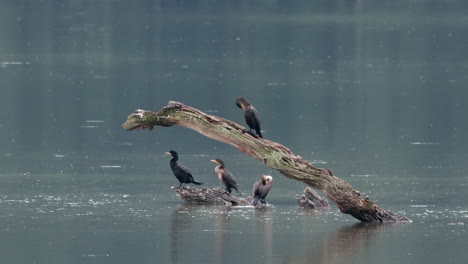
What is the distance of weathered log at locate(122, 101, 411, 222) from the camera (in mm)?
21516

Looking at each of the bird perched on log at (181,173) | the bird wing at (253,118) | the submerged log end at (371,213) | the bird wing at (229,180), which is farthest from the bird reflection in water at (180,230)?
the submerged log end at (371,213)

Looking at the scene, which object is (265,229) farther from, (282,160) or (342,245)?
(342,245)

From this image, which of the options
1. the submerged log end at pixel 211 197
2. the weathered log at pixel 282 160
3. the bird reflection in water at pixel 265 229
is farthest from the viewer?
the submerged log end at pixel 211 197

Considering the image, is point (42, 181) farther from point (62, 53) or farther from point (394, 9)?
point (394, 9)

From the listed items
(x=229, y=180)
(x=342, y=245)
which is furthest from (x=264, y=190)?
(x=342, y=245)

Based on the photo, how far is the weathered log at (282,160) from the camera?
70.6 feet

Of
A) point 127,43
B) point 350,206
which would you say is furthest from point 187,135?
point 127,43

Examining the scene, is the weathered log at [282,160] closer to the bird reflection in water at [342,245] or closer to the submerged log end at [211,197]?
the bird reflection in water at [342,245]

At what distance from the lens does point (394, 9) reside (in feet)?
380

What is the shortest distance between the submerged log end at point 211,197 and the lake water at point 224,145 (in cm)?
42

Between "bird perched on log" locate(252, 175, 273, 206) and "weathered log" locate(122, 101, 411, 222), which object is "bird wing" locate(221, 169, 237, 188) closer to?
"bird perched on log" locate(252, 175, 273, 206)

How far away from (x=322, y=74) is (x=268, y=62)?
7539 millimetres

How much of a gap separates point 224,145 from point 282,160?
11.4 metres

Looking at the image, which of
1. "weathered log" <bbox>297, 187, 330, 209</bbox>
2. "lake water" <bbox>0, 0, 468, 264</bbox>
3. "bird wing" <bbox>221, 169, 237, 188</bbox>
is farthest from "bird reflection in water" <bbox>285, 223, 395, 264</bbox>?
"bird wing" <bbox>221, 169, 237, 188</bbox>
